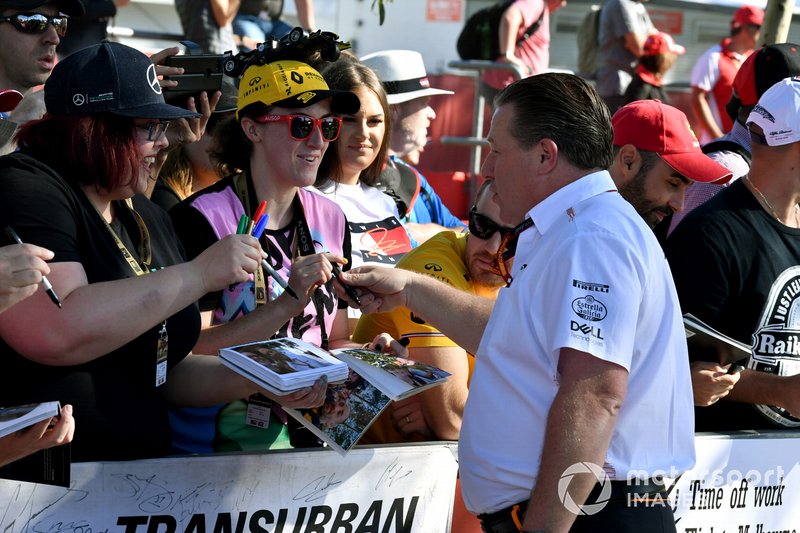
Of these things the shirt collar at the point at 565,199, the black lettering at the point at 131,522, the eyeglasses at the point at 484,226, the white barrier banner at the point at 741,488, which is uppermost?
the shirt collar at the point at 565,199

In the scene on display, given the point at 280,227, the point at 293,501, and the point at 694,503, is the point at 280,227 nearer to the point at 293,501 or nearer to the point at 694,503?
the point at 293,501

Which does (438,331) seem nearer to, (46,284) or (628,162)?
(628,162)

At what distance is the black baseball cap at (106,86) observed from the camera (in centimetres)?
298

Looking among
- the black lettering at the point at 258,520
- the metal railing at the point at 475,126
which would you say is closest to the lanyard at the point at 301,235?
the black lettering at the point at 258,520

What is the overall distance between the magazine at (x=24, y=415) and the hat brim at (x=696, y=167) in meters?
3.02

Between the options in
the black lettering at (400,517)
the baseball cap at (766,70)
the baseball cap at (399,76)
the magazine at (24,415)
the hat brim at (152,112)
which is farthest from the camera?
the baseball cap at (399,76)

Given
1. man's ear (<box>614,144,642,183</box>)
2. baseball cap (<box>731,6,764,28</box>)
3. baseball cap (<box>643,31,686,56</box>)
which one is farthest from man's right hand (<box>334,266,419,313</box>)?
baseball cap (<box>731,6,764,28</box>)

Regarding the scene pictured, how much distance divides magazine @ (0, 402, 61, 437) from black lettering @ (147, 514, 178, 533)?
2.33ft

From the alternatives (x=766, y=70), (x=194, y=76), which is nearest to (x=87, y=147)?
(x=194, y=76)

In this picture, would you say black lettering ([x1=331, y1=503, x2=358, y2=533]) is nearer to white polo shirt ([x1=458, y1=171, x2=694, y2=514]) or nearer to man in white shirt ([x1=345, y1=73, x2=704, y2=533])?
man in white shirt ([x1=345, y1=73, x2=704, y2=533])

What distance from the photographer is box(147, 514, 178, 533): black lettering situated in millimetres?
3113

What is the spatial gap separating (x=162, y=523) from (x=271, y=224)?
1266 millimetres

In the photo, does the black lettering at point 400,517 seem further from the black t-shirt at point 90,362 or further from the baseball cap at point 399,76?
the baseball cap at point 399,76

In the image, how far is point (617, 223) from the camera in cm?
256
